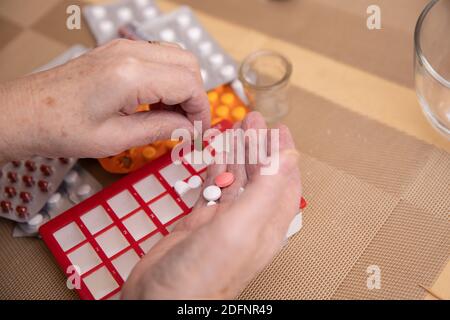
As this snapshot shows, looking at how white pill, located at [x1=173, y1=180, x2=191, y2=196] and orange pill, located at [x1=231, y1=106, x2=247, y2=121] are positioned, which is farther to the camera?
orange pill, located at [x1=231, y1=106, x2=247, y2=121]

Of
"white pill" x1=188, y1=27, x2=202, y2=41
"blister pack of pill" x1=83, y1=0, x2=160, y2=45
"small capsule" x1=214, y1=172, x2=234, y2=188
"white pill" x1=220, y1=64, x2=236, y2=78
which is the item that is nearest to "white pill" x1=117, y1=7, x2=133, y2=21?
"blister pack of pill" x1=83, y1=0, x2=160, y2=45

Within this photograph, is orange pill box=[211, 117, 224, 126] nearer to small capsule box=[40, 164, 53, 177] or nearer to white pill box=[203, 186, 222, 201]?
white pill box=[203, 186, 222, 201]

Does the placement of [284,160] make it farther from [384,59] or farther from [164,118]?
[384,59]

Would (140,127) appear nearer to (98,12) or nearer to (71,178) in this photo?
(71,178)

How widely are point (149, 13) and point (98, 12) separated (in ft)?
0.31

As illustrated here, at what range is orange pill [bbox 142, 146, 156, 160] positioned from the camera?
778 mm

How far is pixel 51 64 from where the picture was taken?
910 mm

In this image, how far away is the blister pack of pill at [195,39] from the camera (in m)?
0.87

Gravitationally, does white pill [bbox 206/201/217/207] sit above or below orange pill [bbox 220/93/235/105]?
above

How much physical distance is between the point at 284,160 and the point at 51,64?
1.75ft

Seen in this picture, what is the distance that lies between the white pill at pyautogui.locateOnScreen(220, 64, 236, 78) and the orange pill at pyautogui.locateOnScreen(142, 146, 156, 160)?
183mm

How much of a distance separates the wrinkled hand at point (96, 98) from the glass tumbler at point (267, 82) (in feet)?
0.62

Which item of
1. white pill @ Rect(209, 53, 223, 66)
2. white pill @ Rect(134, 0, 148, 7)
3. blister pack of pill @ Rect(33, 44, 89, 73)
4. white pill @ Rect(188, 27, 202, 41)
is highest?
white pill @ Rect(134, 0, 148, 7)
